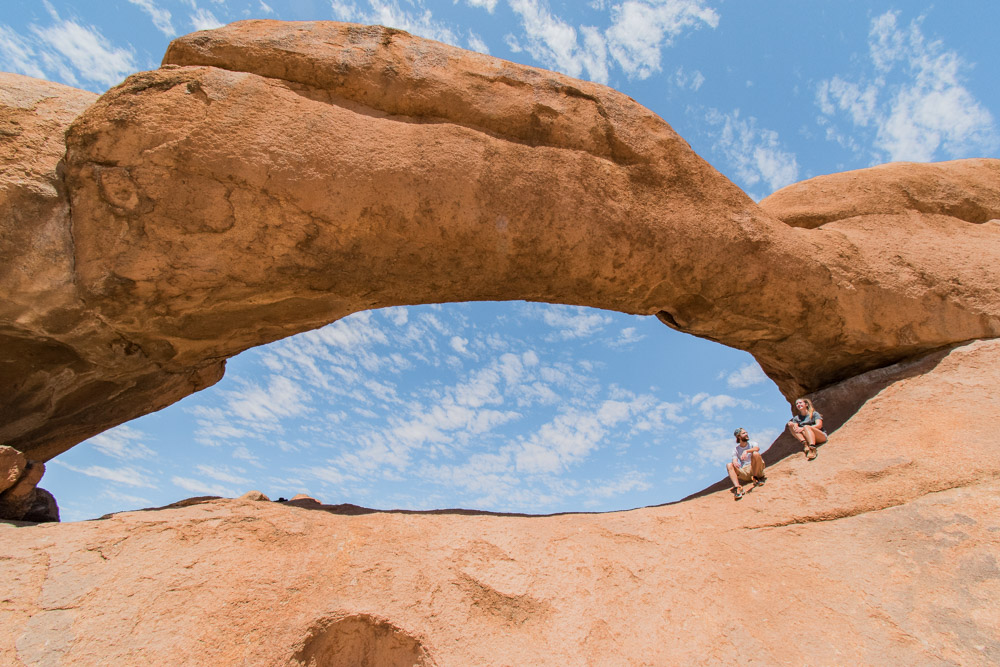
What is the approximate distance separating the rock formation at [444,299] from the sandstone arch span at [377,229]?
0.03 m

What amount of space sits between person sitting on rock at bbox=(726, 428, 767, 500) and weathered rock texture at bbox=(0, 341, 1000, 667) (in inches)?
16.3

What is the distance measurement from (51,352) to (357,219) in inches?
112

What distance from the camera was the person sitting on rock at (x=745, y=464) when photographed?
4992 mm

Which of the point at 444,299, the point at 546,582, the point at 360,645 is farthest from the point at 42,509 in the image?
the point at 546,582

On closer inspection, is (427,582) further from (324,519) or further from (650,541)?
(650,541)

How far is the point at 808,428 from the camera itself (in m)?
5.30

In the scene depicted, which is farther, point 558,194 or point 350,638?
point 558,194

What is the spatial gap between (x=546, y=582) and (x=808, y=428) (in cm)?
313

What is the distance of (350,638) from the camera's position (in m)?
3.39

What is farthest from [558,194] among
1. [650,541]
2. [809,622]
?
[809,622]

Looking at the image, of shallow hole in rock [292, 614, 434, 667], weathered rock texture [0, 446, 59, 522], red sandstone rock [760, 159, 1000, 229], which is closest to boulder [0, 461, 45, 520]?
weathered rock texture [0, 446, 59, 522]

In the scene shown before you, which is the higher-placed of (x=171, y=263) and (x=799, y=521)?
(x=171, y=263)

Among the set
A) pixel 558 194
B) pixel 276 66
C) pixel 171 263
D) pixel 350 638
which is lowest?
pixel 350 638

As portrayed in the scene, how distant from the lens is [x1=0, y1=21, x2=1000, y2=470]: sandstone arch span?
423cm
